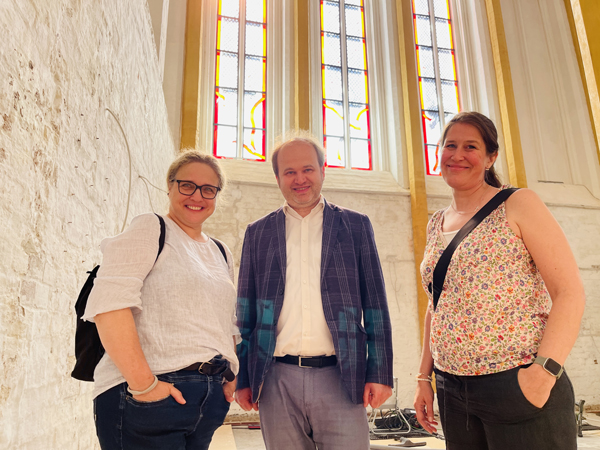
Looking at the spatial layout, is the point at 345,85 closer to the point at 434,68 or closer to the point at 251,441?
the point at 434,68

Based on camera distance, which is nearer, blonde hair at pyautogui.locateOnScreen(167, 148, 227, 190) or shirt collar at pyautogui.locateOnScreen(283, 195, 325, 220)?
blonde hair at pyautogui.locateOnScreen(167, 148, 227, 190)

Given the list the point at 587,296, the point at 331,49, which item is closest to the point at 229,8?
the point at 331,49

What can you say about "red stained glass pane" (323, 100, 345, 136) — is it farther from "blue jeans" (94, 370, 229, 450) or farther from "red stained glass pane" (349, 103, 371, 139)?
"blue jeans" (94, 370, 229, 450)

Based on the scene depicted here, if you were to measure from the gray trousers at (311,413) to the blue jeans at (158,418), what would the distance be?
336 millimetres

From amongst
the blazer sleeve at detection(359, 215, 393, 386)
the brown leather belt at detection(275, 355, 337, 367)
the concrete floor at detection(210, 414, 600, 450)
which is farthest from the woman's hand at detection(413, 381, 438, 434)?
the concrete floor at detection(210, 414, 600, 450)

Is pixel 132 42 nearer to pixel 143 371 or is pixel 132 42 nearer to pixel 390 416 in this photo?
pixel 143 371

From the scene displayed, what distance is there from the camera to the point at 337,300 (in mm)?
1558

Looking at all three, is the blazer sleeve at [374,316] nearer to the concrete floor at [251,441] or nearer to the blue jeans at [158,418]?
the blue jeans at [158,418]

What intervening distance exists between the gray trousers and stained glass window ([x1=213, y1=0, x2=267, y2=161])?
19.3 feet

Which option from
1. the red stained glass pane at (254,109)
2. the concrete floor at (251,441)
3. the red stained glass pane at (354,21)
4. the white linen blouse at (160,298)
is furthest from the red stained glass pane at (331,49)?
the white linen blouse at (160,298)

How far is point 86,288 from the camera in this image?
4.09 feet

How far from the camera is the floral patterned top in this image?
125 centimetres

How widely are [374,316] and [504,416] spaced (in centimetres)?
51

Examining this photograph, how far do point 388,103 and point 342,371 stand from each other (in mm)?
6921
